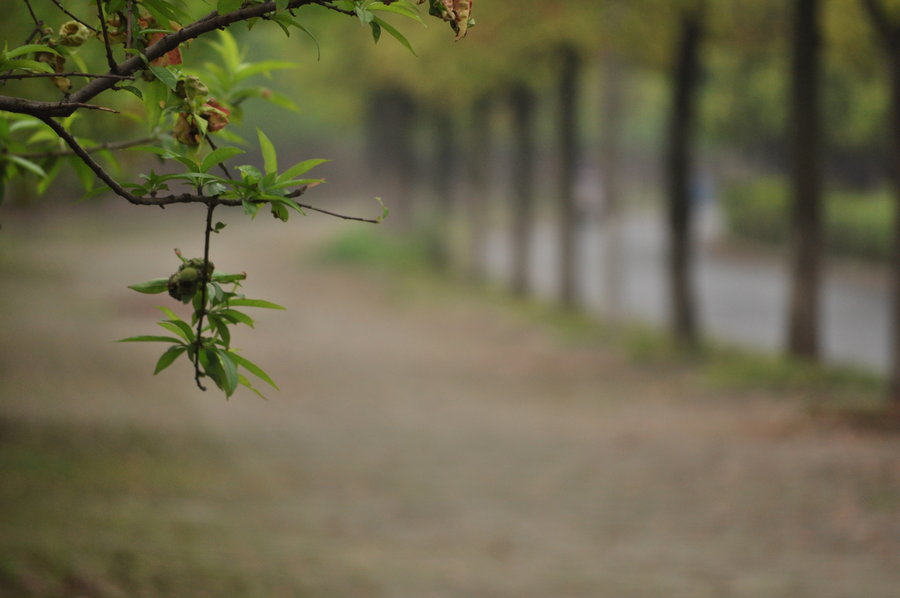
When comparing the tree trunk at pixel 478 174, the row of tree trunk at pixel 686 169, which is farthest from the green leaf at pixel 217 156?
the tree trunk at pixel 478 174

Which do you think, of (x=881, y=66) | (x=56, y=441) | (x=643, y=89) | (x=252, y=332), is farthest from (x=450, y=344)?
(x=643, y=89)

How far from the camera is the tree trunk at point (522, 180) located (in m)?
24.0

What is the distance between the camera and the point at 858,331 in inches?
745

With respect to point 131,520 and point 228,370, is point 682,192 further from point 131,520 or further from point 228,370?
point 228,370

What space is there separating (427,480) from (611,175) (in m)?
9.95

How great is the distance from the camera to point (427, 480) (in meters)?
9.40

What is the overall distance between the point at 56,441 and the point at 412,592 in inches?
175

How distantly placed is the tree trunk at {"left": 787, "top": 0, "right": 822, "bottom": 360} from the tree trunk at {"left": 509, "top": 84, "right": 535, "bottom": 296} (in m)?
10.7

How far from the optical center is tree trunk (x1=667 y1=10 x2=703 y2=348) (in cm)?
1600

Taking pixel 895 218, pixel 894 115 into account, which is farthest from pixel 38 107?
pixel 895 218

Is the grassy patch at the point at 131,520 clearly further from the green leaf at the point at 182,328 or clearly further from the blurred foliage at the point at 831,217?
the blurred foliage at the point at 831,217

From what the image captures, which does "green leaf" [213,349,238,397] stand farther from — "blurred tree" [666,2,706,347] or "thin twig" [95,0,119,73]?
"blurred tree" [666,2,706,347]

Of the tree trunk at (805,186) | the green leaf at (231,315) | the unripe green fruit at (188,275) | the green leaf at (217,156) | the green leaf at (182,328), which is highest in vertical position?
the tree trunk at (805,186)

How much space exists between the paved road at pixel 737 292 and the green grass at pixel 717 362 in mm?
1436
